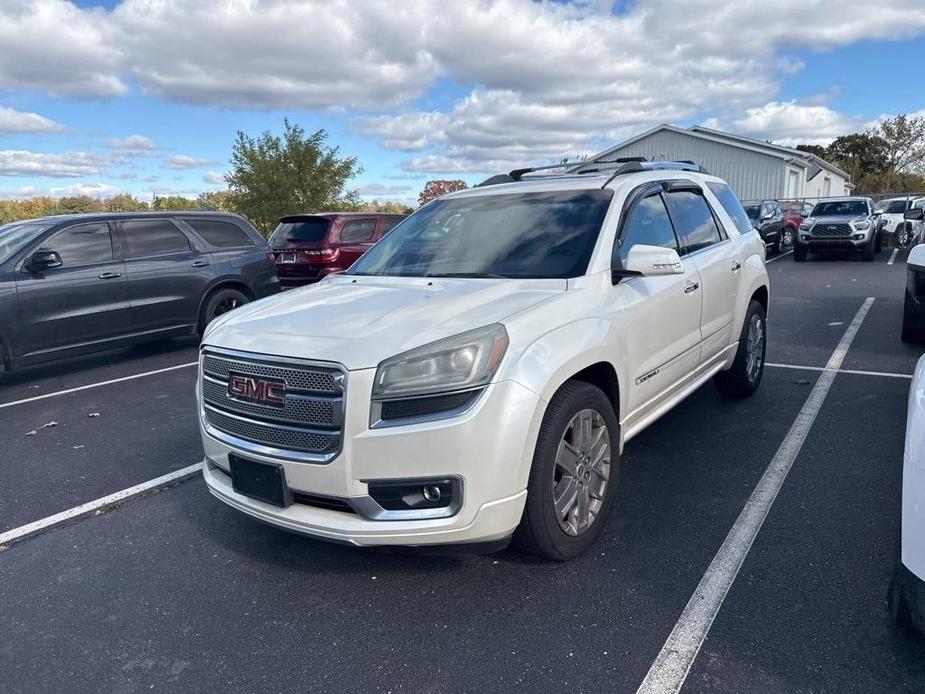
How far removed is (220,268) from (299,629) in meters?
6.89

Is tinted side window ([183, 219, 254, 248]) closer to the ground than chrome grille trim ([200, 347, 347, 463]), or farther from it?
farther from it

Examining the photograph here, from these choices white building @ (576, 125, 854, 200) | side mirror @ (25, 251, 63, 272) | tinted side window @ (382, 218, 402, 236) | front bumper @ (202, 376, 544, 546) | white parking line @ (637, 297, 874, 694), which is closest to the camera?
white parking line @ (637, 297, 874, 694)

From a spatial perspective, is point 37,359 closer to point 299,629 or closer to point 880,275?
point 299,629

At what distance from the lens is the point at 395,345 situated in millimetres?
2715

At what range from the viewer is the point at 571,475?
3.07 m

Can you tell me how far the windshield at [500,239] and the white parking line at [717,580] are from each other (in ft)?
5.06

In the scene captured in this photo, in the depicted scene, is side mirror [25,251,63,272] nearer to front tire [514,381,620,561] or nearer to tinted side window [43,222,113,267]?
tinted side window [43,222,113,267]

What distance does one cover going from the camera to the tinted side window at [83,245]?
24.3ft

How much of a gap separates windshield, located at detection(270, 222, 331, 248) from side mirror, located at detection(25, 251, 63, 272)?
4883mm

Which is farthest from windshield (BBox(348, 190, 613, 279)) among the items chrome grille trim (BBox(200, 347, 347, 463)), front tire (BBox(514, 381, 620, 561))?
chrome grille trim (BBox(200, 347, 347, 463))

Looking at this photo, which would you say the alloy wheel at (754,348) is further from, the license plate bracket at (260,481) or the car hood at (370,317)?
the license plate bracket at (260,481)

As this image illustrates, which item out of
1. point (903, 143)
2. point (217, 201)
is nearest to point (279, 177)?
point (217, 201)

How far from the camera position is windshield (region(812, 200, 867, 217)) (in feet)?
61.3

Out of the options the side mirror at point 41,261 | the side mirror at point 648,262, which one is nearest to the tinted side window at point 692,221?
the side mirror at point 648,262
